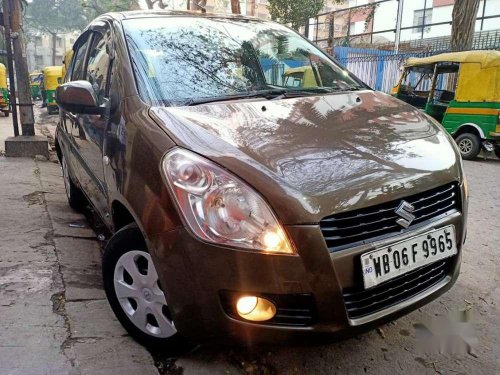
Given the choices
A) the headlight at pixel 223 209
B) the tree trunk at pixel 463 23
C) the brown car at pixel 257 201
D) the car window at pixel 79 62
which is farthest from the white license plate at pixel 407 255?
the tree trunk at pixel 463 23

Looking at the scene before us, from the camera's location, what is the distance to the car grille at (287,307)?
160cm

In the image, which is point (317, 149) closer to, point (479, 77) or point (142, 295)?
point (142, 295)

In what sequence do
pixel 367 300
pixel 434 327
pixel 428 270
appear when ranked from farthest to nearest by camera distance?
1. pixel 434 327
2. pixel 428 270
3. pixel 367 300

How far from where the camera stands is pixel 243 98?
2.36m

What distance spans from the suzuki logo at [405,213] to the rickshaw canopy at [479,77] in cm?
736

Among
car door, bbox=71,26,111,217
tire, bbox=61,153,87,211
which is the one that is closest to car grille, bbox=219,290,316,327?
car door, bbox=71,26,111,217

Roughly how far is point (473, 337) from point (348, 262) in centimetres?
120

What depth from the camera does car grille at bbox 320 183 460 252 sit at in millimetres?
1596

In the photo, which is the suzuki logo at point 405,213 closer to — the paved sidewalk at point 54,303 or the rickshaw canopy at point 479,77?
the paved sidewalk at point 54,303

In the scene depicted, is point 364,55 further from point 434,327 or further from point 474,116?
point 434,327

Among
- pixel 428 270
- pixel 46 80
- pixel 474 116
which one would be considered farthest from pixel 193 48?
pixel 46 80

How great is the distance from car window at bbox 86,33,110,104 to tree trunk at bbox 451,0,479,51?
10318 mm

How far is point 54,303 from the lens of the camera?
2.38 meters

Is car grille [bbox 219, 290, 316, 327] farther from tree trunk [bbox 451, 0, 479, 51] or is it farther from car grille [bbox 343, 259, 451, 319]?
tree trunk [bbox 451, 0, 479, 51]
